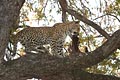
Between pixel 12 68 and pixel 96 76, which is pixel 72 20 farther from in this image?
pixel 12 68

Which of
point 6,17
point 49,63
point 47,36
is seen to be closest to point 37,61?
point 49,63

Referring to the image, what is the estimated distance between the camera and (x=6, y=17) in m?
4.91

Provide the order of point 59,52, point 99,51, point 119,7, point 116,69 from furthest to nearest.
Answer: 1. point 59,52
2. point 119,7
3. point 116,69
4. point 99,51

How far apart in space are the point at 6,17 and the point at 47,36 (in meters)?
2.34

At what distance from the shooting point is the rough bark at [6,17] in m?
4.79

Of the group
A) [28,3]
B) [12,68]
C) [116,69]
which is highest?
[28,3]

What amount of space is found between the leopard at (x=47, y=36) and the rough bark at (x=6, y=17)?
172 centimetres

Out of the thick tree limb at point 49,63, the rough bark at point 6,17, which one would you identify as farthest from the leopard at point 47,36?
the thick tree limb at point 49,63

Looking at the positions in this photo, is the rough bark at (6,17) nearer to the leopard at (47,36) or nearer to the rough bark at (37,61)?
the rough bark at (37,61)

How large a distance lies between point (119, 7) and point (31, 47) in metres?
1.90

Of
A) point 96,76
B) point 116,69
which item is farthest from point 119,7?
point 96,76

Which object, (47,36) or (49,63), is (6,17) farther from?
(47,36)

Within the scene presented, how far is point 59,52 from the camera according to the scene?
277 inches

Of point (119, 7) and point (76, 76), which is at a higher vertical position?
point (119, 7)
